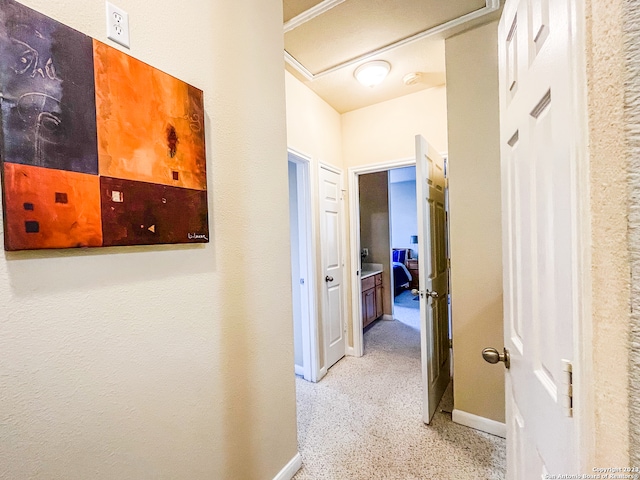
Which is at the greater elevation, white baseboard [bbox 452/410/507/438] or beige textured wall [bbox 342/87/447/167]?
beige textured wall [bbox 342/87/447/167]

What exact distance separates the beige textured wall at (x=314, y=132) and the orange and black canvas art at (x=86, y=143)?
1457 mm

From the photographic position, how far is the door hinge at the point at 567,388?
467mm

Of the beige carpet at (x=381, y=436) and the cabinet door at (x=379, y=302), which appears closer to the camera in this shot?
the beige carpet at (x=381, y=436)

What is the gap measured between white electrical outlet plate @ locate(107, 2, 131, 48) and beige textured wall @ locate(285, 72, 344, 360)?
4.84ft

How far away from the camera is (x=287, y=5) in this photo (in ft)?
5.56

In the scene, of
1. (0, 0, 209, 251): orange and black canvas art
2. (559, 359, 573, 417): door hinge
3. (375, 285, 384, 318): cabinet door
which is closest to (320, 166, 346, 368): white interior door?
(375, 285, 384, 318): cabinet door

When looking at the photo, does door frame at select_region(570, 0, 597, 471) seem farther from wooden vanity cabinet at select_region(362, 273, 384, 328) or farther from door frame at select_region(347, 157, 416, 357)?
wooden vanity cabinet at select_region(362, 273, 384, 328)

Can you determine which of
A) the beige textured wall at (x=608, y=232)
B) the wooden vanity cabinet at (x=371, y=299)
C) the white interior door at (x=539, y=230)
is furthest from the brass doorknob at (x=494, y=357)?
the wooden vanity cabinet at (x=371, y=299)

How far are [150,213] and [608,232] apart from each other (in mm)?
1108

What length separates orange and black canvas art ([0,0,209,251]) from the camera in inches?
25.8

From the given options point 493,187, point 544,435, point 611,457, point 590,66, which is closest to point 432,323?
point 493,187

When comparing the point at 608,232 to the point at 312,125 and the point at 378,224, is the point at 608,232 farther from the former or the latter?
the point at 378,224

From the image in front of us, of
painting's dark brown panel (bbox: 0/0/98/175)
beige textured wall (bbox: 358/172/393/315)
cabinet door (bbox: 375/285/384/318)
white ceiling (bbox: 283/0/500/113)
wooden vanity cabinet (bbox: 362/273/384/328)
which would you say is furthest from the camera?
beige textured wall (bbox: 358/172/393/315)
